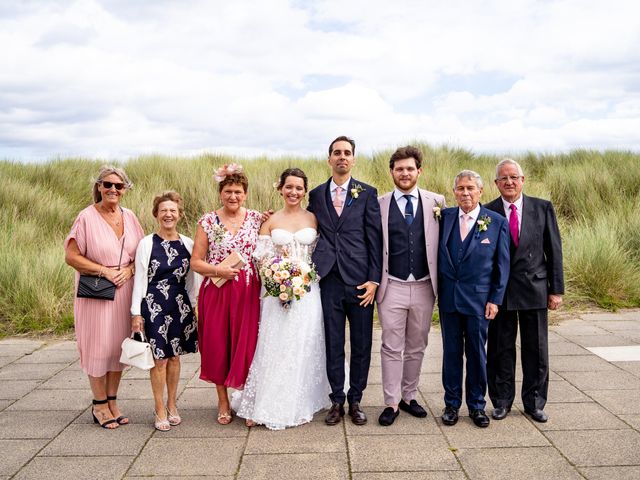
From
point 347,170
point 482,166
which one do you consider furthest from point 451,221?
point 482,166

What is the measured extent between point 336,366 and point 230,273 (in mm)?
1076

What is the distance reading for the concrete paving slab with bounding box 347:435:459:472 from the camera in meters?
4.00

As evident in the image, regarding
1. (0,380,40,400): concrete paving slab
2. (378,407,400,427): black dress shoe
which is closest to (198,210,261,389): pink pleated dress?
(378,407,400,427): black dress shoe

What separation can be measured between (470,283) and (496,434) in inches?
43.6

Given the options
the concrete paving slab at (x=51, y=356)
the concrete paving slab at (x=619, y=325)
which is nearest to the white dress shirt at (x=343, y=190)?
the concrete paving slab at (x=51, y=356)

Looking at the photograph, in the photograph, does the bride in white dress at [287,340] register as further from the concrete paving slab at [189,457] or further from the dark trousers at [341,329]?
the concrete paving slab at [189,457]

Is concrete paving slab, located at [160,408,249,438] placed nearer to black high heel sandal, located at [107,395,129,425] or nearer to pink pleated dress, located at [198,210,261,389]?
black high heel sandal, located at [107,395,129,425]

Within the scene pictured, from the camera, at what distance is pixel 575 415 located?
16.3ft

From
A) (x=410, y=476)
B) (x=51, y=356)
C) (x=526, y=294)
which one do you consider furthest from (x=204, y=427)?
(x=51, y=356)

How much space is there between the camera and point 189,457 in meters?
4.21

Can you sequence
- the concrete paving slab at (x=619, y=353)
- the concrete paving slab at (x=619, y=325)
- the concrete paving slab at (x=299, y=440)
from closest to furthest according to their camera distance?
1. the concrete paving slab at (x=299, y=440)
2. the concrete paving slab at (x=619, y=353)
3. the concrete paving slab at (x=619, y=325)

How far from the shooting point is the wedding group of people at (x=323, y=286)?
465 centimetres

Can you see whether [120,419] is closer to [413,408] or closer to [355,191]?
[413,408]

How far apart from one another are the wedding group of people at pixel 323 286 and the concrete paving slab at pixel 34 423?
37cm
